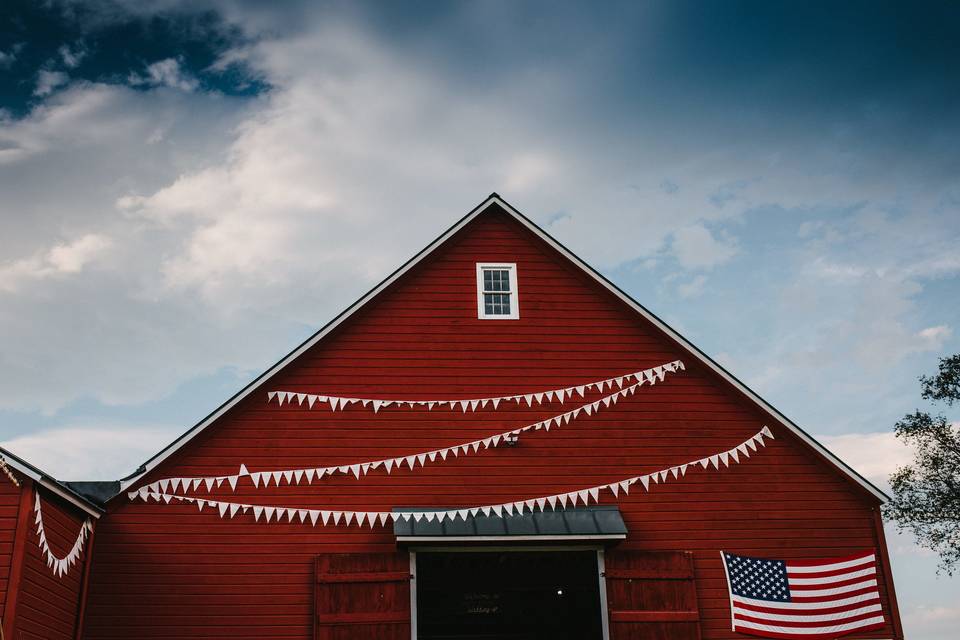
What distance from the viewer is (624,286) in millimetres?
14844

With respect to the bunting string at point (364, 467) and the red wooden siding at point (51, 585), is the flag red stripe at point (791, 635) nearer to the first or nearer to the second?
the bunting string at point (364, 467)

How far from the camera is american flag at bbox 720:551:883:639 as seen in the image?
511 inches

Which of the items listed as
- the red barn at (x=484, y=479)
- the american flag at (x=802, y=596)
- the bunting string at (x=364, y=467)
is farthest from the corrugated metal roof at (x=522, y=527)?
the american flag at (x=802, y=596)

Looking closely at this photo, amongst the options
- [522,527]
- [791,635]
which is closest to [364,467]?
[522,527]

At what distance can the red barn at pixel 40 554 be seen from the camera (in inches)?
397

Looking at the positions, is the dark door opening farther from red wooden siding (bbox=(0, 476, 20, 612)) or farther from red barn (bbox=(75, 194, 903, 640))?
red wooden siding (bbox=(0, 476, 20, 612))

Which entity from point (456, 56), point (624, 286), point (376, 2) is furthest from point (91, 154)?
point (624, 286)

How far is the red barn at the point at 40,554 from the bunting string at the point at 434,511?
1261mm

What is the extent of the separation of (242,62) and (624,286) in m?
7.75

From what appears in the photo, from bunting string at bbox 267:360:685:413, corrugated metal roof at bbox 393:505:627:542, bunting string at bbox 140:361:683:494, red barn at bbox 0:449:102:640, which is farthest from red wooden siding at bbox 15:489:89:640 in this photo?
corrugated metal roof at bbox 393:505:627:542

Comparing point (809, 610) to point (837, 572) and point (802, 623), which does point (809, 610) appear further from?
point (837, 572)

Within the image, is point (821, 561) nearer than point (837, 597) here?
No

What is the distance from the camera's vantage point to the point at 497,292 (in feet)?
48.2

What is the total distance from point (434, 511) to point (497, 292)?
12.3 feet
